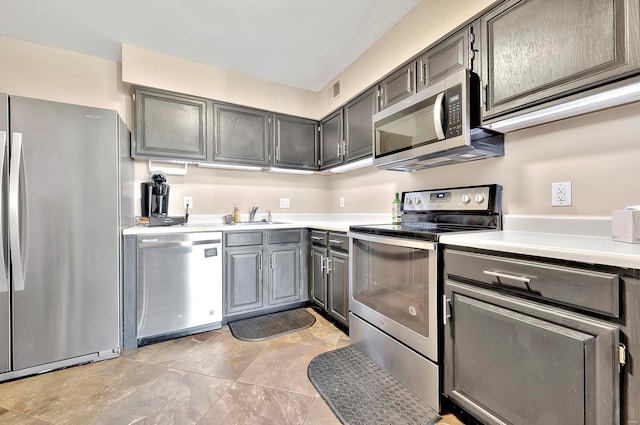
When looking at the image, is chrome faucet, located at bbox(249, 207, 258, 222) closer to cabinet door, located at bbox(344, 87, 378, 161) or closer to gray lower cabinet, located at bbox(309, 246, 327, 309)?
gray lower cabinet, located at bbox(309, 246, 327, 309)

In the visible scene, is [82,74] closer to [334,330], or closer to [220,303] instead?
[220,303]

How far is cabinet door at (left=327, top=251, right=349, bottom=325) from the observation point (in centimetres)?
208

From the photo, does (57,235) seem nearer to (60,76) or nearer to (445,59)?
(60,76)

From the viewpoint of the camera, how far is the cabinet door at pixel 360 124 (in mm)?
2326

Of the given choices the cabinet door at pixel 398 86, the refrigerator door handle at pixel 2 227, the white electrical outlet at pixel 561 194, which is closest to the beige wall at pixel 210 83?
the refrigerator door handle at pixel 2 227

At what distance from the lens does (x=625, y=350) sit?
764mm

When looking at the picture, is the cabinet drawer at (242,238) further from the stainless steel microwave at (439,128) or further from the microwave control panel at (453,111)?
the microwave control panel at (453,111)

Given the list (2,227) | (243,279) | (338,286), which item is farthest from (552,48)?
(2,227)

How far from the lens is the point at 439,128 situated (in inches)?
59.9

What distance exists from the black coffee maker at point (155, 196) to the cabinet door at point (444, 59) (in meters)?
2.33

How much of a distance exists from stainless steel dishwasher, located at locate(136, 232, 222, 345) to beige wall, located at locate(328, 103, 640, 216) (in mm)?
2020

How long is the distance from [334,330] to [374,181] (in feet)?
4.85

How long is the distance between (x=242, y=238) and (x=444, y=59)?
2.07 metres

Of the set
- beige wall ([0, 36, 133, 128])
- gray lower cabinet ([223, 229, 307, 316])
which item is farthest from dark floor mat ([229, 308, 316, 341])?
beige wall ([0, 36, 133, 128])
